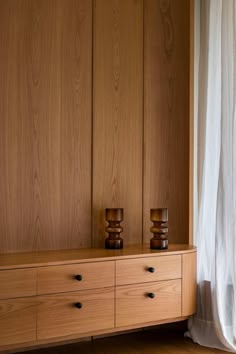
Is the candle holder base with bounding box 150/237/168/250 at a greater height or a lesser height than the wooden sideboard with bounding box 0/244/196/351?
greater

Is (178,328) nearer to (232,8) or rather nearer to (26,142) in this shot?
(26,142)

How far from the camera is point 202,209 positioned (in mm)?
2873

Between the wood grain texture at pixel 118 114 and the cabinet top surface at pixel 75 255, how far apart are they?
0.19m

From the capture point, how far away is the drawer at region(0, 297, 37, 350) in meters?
2.12

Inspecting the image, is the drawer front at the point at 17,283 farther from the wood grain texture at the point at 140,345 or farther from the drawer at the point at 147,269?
the wood grain texture at the point at 140,345

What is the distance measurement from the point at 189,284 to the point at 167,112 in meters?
1.09

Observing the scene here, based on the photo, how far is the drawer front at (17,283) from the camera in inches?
83.5

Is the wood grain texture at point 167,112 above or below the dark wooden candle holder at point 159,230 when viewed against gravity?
above

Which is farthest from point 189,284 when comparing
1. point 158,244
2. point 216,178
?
point 216,178

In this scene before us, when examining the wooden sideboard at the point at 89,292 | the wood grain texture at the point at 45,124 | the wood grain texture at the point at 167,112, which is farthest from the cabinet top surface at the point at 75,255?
the wood grain texture at the point at 167,112

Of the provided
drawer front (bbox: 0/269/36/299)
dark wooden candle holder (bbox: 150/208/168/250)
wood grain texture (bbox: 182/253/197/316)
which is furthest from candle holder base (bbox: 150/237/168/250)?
drawer front (bbox: 0/269/36/299)

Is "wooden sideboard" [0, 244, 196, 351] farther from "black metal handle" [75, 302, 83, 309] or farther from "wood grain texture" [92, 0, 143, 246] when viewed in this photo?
"wood grain texture" [92, 0, 143, 246]

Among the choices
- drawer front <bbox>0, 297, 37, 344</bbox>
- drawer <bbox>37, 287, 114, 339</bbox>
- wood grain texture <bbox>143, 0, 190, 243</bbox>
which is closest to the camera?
drawer front <bbox>0, 297, 37, 344</bbox>

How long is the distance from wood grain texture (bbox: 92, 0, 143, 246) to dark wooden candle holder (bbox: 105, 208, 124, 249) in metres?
0.10
